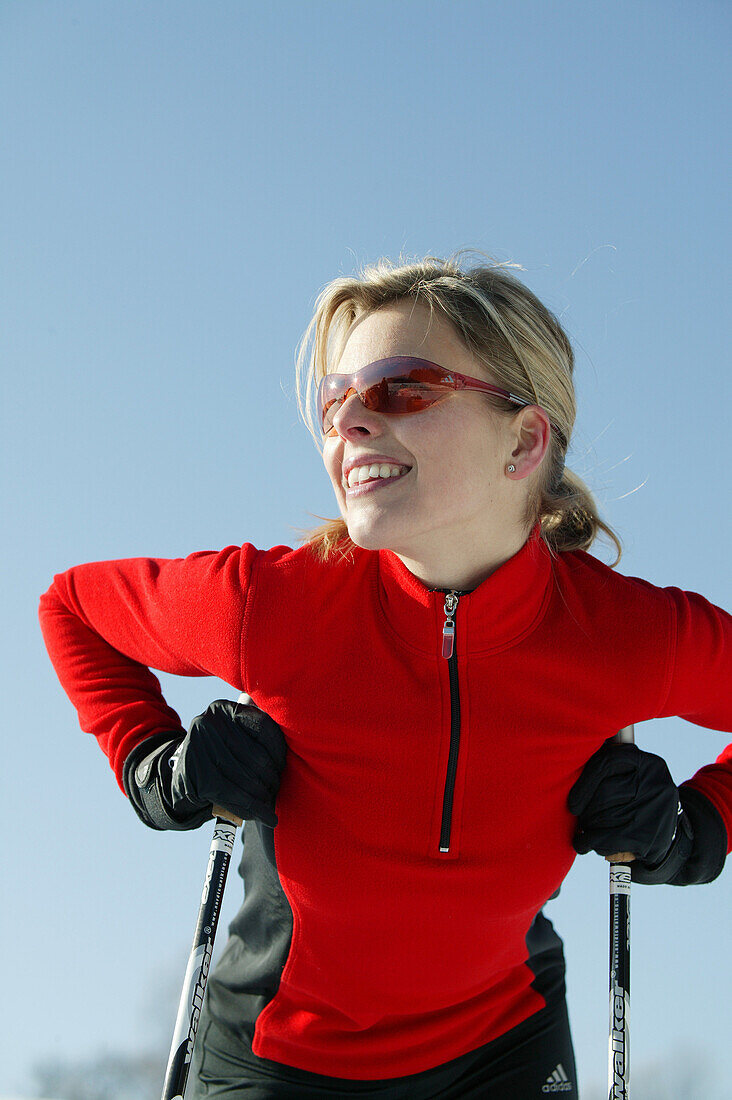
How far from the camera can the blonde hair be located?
2.77 meters

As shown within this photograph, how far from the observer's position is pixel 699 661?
273 cm

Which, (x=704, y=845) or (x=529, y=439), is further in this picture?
(x=704, y=845)

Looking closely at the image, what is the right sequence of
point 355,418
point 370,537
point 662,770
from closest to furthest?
point 370,537 → point 355,418 → point 662,770

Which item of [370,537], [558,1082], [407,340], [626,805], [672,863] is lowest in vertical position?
[558,1082]

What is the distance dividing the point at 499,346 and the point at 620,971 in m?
1.93

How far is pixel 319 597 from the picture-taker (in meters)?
2.78

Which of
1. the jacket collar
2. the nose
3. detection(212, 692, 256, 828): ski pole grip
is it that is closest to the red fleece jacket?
the jacket collar

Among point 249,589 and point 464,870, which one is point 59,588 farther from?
point 464,870

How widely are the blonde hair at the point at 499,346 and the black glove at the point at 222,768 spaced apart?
0.56 metres

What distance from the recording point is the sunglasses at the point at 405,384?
2609 mm

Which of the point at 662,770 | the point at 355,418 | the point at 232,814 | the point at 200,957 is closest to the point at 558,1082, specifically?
the point at 662,770

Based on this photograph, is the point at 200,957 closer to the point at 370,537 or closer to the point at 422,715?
the point at 422,715

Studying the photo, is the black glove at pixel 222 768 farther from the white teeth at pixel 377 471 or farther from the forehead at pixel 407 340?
the forehead at pixel 407 340

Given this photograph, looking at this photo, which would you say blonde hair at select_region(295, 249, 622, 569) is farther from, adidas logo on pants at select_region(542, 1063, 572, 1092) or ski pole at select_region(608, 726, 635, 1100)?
adidas logo on pants at select_region(542, 1063, 572, 1092)
